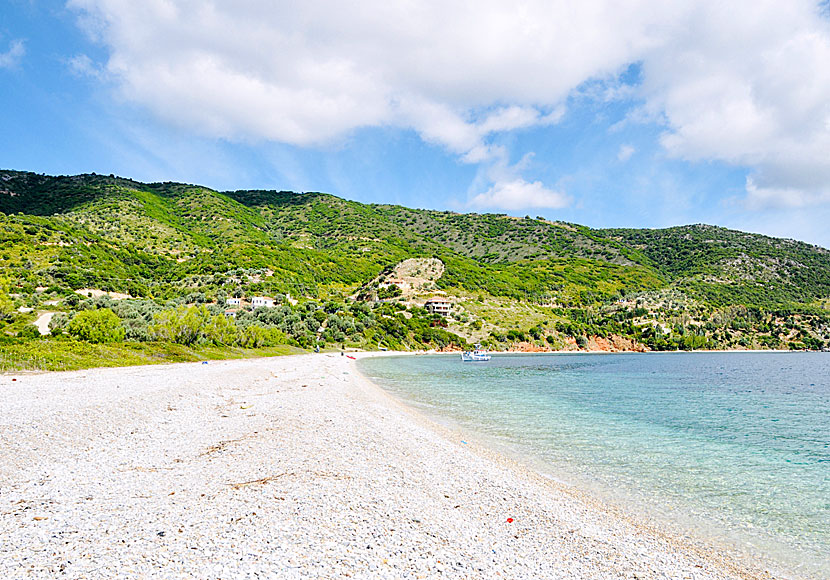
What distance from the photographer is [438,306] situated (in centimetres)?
8862

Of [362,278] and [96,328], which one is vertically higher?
Result: [362,278]

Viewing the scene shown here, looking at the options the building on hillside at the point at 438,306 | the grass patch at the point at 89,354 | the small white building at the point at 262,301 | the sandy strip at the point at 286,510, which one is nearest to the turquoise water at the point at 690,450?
the sandy strip at the point at 286,510

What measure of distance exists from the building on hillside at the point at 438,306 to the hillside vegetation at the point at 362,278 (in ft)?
5.89

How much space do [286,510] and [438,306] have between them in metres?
82.8

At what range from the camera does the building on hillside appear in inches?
3472

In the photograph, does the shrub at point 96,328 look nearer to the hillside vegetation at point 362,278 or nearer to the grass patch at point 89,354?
the hillside vegetation at point 362,278

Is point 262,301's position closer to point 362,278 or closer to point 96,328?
point 362,278

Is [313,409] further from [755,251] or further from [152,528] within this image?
[755,251]

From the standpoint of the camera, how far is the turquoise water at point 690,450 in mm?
7410

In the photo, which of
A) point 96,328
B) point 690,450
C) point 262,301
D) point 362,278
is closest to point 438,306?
point 362,278

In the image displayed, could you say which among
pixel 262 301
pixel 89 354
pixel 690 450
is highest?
pixel 262 301

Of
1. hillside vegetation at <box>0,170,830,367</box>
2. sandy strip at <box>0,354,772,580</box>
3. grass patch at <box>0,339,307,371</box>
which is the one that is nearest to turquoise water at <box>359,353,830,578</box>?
sandy strip at <box>0,354,772,580</box>

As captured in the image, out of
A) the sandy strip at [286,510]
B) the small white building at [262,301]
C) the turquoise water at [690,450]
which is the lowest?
the turquoise water at [690,450]

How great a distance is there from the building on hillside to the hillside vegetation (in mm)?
1794
